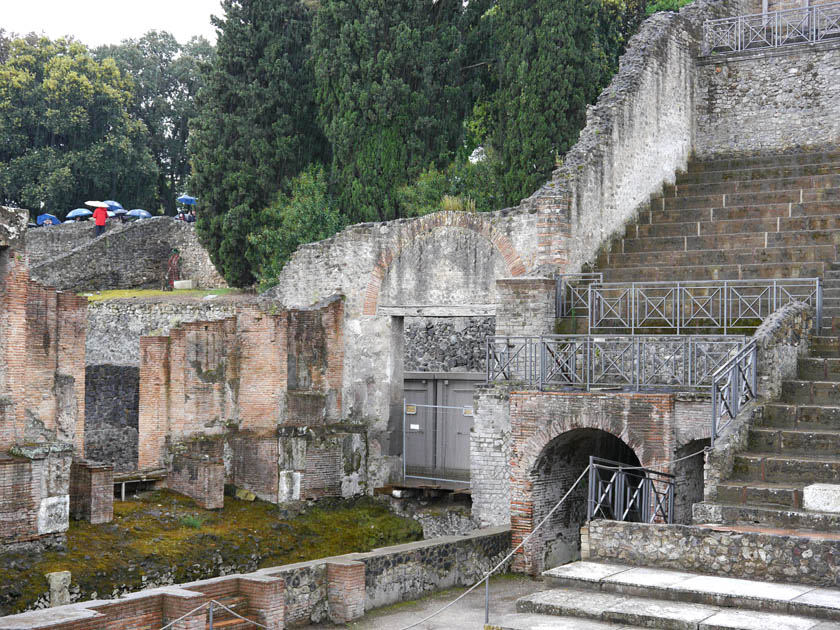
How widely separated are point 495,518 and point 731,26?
11497 millimetres

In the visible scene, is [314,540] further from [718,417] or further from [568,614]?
[568,614]

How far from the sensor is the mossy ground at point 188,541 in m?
13.3

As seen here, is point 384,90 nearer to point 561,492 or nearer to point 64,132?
point 561,492

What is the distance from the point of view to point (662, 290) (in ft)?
55.5

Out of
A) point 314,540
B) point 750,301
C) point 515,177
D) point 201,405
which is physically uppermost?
point 515,177

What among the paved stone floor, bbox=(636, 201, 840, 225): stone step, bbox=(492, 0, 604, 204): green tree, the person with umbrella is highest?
bbox=(492, 0, 604, 204): green tree

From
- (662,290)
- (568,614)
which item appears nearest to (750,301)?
(662,290)

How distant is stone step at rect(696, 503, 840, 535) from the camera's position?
10.1 m

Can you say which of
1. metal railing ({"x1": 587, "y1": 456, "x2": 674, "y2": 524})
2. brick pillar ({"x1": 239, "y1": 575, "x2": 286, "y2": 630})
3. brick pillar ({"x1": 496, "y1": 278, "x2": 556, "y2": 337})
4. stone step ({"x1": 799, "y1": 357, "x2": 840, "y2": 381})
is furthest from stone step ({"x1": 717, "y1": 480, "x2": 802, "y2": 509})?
brick pillar ({"x1": 496, "y1": 278, "x2": 556, "y2": 337})

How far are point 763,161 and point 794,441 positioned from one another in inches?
381

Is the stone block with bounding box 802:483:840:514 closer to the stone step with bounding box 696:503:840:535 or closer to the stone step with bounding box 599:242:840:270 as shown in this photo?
the stone step with bounding box 696:503:840:535

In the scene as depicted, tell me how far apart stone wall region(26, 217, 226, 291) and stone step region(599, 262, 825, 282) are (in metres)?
17.1

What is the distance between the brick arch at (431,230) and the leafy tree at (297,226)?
6124mm

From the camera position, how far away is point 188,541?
1509 centimetres
